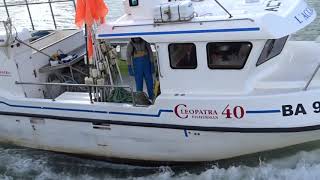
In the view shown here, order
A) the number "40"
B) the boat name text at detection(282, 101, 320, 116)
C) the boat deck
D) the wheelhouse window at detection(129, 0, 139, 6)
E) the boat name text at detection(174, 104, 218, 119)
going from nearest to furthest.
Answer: the boat name text at detection(282, 101, 320, 116), the number "40", the boat name text at detection(174, 104, 218, 119), the wheelhouse window at detection(129, 0, 139, 6), the boat deck

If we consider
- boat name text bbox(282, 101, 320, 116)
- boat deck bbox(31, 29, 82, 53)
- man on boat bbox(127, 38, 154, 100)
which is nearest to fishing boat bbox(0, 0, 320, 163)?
boat name text bbox(282, 101, 320, 116)

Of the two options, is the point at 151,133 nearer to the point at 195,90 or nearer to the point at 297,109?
the point at 195,90

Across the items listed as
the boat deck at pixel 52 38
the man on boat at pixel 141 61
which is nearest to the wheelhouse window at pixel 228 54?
the man on boat at pixel 141 61

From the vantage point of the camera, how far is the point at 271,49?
6.51 metres

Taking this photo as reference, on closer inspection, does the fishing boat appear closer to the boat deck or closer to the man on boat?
the man on boat

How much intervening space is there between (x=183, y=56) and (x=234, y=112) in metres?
1.05

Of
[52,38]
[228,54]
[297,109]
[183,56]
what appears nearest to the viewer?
[297,109]

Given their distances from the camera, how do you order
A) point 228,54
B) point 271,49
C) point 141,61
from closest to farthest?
point 228,54 → point 271,49 → point 141,61

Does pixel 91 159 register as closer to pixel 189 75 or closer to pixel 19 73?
pixel 19 73

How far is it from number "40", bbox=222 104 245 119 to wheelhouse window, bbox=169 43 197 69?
2.43 ft

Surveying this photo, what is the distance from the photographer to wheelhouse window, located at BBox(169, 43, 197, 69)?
247 inches

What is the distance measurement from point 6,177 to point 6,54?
2072 millimetres

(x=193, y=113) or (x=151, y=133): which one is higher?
(x=193, y=113)

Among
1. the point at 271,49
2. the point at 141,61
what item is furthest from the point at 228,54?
the point at 141,61
